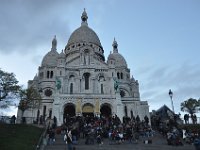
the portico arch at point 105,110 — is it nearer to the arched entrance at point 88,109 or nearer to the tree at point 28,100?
the arched entrance at point 88,109

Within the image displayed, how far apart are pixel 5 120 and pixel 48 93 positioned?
21.1 meters

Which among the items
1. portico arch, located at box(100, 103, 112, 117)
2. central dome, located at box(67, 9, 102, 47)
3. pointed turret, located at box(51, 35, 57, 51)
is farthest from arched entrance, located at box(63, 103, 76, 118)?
central dome, located at box(67, 9, 102, 47)

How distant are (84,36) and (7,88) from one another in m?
37.0

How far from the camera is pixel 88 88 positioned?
154 feet

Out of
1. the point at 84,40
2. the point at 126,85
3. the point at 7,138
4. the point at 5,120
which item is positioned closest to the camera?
the point at 7,138

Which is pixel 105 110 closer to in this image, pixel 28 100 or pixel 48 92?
pixel 48 92

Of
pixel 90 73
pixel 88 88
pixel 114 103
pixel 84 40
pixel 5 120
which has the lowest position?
pixel 5 120

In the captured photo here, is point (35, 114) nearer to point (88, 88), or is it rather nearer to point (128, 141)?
point (88, 88)

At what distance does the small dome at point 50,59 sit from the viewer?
57594 millimetres

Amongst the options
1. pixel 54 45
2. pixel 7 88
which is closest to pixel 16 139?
pixel 7 88

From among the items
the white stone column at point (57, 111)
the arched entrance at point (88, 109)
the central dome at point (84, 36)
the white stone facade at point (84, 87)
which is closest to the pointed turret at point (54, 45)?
the white stone facade at point (84, 87)

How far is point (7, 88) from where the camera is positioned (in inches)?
1291

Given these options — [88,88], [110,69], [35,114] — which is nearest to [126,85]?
[110,69]

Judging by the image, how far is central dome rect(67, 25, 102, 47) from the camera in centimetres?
6534
